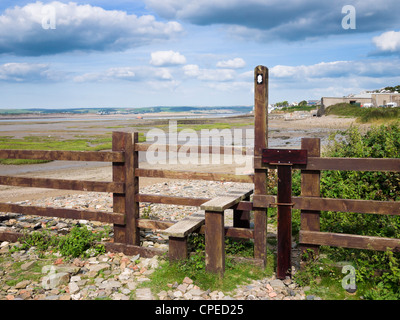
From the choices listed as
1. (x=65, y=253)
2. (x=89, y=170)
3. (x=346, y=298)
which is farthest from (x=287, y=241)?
(x=89, y=170)

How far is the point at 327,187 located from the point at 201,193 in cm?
525

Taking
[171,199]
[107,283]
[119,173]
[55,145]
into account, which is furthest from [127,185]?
[55,145]

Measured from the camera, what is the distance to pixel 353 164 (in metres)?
5.75

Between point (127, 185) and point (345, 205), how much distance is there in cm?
363

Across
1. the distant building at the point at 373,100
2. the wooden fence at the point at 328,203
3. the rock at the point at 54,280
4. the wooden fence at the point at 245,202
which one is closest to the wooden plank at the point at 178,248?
the wooden fence at the point at 245,202

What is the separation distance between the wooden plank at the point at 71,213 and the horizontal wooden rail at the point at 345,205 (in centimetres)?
278

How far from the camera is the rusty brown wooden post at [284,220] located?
602 centimetres

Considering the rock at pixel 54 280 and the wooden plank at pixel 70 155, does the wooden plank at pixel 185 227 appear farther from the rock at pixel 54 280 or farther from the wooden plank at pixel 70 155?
the rock at pixel 54 280

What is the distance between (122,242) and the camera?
24.0ft

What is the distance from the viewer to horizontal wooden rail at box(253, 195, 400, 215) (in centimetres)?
567

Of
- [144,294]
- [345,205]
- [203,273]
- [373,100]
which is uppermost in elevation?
[373,100]

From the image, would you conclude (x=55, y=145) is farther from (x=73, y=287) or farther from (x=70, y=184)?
(x=73, y=287)

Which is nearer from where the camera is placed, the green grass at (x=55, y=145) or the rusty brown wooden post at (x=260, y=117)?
the rusty brown wooden post at (x=260, y=117)

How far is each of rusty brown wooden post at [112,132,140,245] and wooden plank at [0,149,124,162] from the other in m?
0.14
